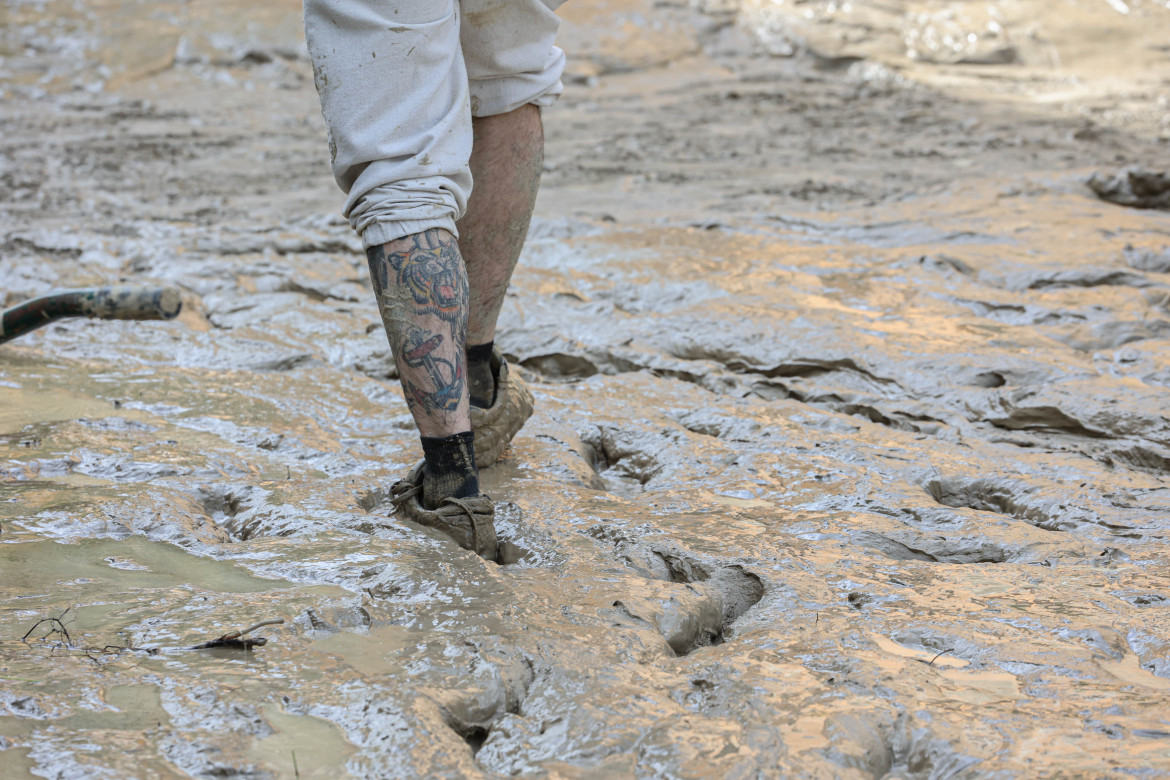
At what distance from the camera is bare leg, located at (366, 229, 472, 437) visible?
1339mm

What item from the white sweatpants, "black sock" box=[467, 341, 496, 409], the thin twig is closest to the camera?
the thin twig

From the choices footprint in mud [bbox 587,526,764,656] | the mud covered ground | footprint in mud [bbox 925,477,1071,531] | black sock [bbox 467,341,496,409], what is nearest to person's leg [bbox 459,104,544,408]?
black sock [bbox 467,341,496,409]

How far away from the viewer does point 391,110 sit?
1.33 m

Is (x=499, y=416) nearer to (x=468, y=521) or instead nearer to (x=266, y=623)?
(x=468, y=521)

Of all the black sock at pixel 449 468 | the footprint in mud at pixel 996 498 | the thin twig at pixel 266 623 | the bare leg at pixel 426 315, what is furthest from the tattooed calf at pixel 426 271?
the footprint in mud at pixel 996 498

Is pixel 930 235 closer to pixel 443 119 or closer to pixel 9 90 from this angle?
pixel 443 119

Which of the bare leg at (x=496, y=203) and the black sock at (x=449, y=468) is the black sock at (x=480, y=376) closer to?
the bare leg at (x=496, y=203)

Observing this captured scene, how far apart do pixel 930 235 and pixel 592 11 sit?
5.80 meters

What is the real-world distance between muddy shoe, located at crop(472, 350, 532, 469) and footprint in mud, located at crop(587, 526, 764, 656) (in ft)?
1.05

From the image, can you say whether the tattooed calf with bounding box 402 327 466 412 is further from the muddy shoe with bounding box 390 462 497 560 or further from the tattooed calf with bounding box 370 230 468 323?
the muddy shoe with bounding box 390 462 497 560

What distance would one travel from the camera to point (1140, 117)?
586 cm

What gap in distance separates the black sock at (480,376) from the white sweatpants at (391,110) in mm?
353

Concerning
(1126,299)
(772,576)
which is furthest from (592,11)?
(772,576)

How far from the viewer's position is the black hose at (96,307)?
64.6 inches
